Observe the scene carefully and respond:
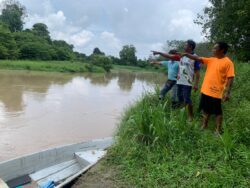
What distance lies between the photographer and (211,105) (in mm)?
4094

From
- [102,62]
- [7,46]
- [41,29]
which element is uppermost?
[41,29]

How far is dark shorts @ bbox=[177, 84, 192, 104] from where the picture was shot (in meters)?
4.75

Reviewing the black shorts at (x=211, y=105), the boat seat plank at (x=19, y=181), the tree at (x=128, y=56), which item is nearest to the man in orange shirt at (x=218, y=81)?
the black shorts at (x=211, y=105)

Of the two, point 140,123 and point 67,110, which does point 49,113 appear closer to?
point 67,110

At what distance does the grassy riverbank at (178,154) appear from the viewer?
3.01 metres

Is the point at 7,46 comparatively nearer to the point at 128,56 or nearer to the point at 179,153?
the point at 128,56

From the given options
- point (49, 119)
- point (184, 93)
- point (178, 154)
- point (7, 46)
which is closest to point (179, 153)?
point (178, 154)

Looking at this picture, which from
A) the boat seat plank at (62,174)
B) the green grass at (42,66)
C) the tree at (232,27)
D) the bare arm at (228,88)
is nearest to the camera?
the bare arm at (228,88)

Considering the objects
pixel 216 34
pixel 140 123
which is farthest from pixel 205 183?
pixel 216 34

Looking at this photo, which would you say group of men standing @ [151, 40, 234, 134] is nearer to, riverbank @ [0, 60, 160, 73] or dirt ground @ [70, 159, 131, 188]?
dirt ground @ [70, 159, 131, 188]

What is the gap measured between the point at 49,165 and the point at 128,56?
176 ft

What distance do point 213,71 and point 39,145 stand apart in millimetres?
5250

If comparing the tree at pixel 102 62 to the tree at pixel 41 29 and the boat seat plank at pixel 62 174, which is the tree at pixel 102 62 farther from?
the boat seat plank at pixel 62 174

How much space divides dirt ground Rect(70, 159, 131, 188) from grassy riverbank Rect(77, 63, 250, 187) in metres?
0.02
